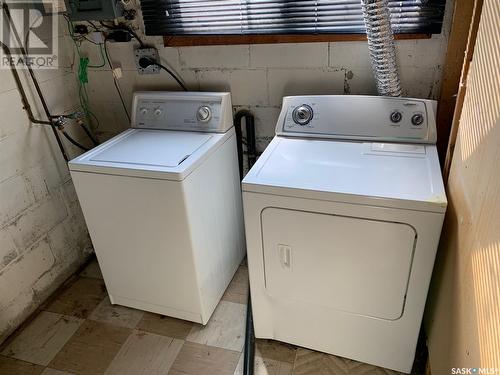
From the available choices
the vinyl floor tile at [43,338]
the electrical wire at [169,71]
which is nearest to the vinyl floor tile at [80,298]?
the vinyl floor tile at [43,338]

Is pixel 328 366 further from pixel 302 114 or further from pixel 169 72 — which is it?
pixel 169 72

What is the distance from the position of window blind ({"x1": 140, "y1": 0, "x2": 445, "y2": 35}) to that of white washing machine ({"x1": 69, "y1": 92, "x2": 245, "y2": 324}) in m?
0.33

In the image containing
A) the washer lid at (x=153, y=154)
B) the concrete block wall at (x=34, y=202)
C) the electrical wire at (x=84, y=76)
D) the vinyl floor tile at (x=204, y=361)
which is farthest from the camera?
the electrical wire at (x=84, y=76)

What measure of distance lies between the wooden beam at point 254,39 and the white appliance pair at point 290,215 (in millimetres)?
265

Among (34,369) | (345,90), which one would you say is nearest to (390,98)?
(345,90)

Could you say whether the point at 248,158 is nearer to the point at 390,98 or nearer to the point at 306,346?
the point at 390,98

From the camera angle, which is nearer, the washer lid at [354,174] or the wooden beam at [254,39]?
the washer lid at [354,174]

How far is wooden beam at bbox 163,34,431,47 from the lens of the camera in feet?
5.47

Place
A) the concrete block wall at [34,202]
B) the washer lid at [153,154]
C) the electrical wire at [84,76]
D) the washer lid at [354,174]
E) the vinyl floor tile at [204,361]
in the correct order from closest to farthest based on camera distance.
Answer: the washer lid at [354,174] < the washer lid at [153,154] < the vinyl floor tile at [204,361] < the concrete block wall at [34,202] < the electrical wire at [84,76]

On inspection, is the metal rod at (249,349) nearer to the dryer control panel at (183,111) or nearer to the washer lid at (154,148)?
the washer lid at (154,148)

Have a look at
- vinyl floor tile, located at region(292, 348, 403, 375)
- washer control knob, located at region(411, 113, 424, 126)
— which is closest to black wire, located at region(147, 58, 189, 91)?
washer control knob, located at region(411, 113, 424, 126)

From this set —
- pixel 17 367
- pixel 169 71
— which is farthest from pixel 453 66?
pixel 17 367

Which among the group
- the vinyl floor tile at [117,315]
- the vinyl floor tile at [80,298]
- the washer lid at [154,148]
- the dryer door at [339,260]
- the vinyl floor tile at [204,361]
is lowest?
the vinyl floor tile at [204,361]

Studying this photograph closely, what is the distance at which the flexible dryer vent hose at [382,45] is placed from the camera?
1.40 metres
